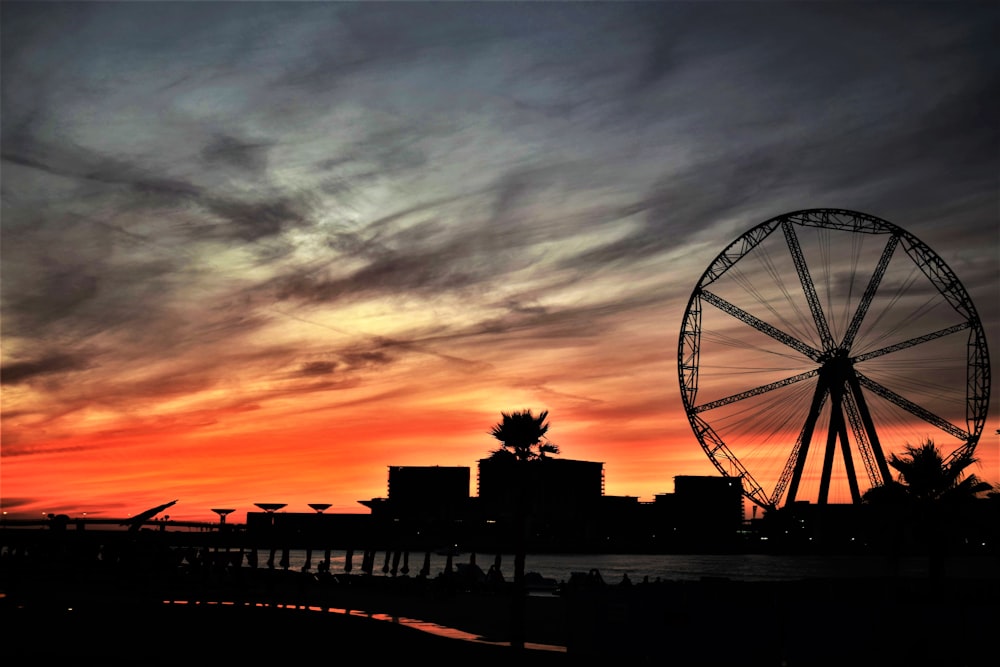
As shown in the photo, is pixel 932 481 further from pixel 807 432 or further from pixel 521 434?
pixel 807 432

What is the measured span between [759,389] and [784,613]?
75.4m

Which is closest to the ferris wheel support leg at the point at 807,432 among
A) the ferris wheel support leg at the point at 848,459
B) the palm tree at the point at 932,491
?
the ferris wheel support leg at the point at 848,459

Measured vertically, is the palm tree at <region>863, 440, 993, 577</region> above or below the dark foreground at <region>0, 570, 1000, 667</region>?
above

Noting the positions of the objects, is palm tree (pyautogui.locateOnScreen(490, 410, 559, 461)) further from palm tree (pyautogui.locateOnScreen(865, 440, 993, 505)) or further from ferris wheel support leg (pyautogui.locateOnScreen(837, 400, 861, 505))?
ferris wheel support leg (pyautogui.locateOnScreen(837, 400, 861, 505))

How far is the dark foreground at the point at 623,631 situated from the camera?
2469cm

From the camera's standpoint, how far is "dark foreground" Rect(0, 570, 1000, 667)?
2469cm

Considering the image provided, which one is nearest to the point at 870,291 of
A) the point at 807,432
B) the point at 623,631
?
the point at 807,432

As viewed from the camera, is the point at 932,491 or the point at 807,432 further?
the point at 807,432

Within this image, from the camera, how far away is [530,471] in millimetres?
47125

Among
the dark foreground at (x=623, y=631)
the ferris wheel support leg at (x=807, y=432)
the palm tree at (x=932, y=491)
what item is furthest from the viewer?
the ferris wheel support leg at (x=807, y=432)

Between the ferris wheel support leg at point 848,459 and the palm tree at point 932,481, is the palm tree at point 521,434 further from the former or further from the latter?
the ferris wheel support leg at point 848,459

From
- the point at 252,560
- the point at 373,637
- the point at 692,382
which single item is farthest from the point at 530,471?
the point at 252,560

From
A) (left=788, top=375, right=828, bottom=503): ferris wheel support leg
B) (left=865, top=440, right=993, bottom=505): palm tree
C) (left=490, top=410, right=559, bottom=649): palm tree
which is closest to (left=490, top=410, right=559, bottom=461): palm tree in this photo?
(left=490, top=410, right=559, bottom=649): palm tree

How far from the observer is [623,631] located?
2672cm
